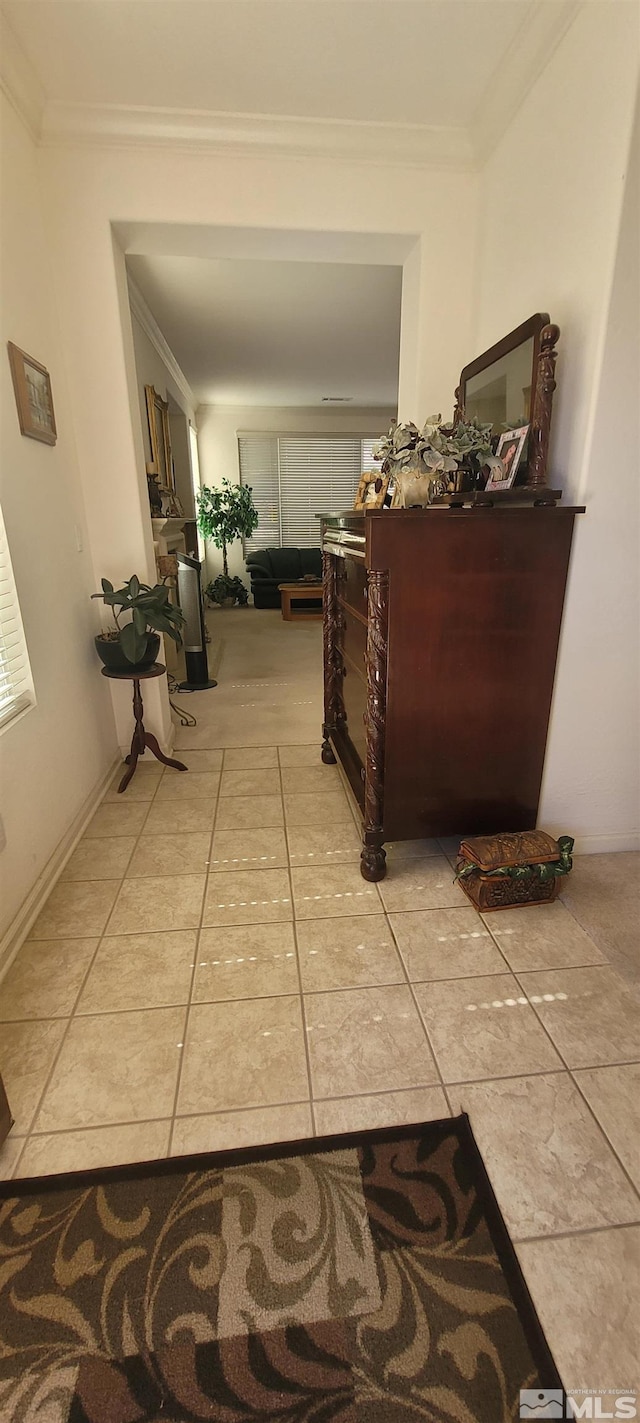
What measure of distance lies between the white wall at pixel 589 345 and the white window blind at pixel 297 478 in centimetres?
599

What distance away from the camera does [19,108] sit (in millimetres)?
2041

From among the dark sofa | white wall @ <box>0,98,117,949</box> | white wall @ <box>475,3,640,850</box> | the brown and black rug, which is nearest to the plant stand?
white wall @ <box>0,98,117,949</box>

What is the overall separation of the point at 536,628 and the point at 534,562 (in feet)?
0.68

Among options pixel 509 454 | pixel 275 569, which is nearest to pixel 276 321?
pixel 509 454

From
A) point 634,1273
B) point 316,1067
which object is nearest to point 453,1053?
point 316,1067

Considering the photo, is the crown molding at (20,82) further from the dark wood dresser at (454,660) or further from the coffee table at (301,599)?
the coffee table at (301,599)

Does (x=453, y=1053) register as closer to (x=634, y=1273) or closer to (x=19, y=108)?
(x=634, y=1273)

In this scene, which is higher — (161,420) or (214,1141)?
(161,420)

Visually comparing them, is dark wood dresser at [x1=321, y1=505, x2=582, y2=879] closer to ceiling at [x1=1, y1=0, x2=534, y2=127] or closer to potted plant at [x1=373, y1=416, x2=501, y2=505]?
potted plant at [x1=373, y1=416, x2=501, y2=505]

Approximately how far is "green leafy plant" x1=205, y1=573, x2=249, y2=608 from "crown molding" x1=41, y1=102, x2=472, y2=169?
573 centimetres

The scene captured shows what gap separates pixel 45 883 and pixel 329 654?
1.51 m

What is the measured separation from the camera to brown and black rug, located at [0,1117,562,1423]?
84 cm

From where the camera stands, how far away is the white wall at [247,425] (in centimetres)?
770

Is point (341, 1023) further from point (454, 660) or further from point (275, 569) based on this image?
point (275, 569)
